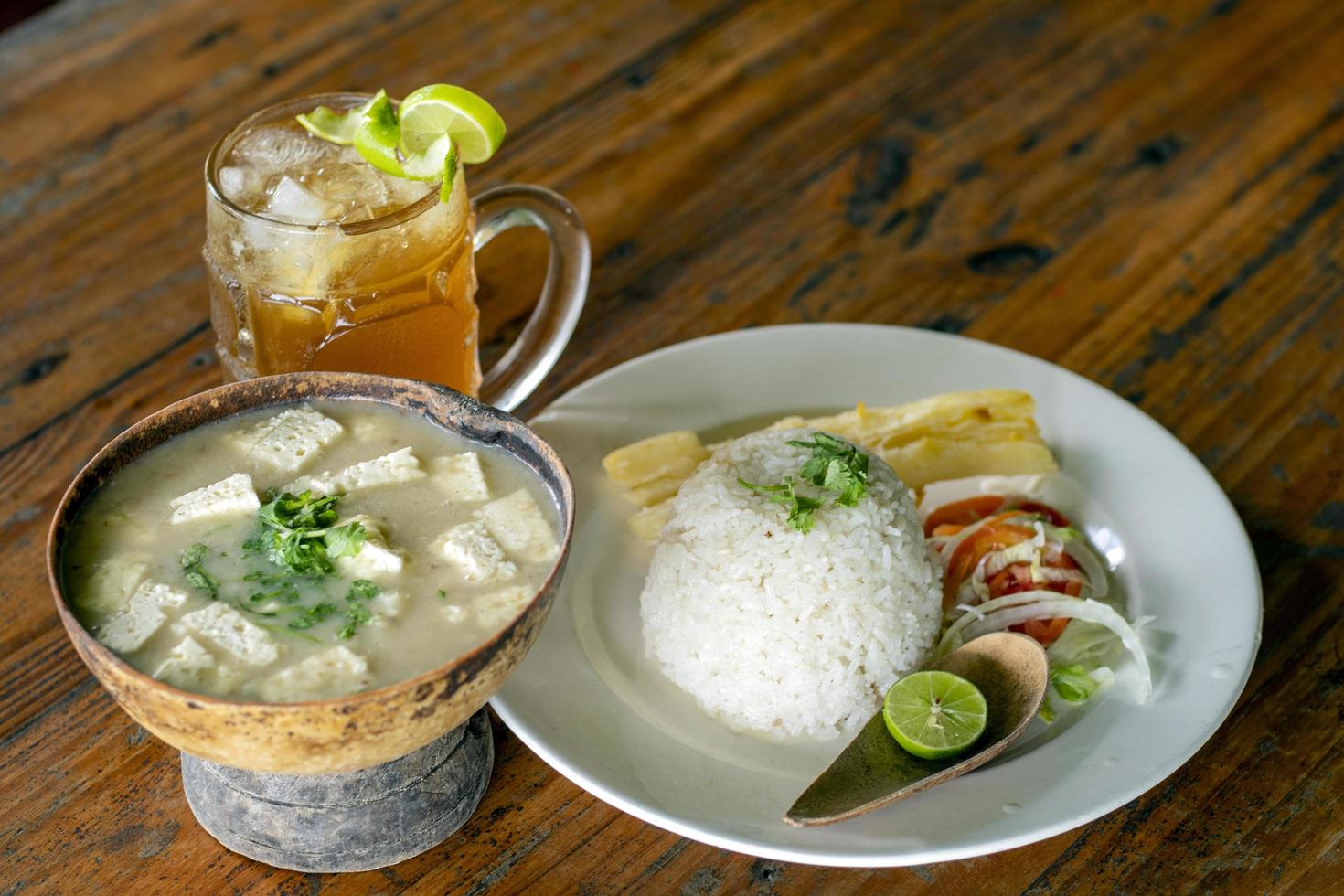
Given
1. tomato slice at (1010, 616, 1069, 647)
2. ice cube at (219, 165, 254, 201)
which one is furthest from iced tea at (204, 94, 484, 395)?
tomato slice at (1010, 616, 1069, 647)

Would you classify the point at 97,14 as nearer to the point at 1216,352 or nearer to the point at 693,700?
the point at 693,700

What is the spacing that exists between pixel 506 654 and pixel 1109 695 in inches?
28.6

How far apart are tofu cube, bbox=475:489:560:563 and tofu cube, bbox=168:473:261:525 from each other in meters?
0.23

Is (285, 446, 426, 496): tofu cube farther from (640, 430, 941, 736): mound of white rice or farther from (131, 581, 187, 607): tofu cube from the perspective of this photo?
(640, 430, 941, 736): mound of white rice

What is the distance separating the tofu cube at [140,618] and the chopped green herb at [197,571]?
0.02 m

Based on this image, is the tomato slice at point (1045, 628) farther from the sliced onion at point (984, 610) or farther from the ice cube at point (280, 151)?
the ice cube at point (280, 151)

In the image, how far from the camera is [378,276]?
61.2 inches

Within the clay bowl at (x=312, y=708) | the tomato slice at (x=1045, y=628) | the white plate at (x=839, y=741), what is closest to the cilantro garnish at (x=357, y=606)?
the clay bowl at (x=312, y=708)

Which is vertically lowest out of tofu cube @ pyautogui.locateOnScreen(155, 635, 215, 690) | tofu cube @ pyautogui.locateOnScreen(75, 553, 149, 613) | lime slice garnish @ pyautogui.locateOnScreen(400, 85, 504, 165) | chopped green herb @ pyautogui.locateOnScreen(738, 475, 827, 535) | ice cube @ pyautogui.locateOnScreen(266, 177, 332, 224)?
chopped green herb @ pyautogui.locateOnScreen(738, 475, 827, 535)

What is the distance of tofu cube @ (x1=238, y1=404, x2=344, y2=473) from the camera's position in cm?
140

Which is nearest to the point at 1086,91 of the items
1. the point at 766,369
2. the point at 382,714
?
the point at 766,369

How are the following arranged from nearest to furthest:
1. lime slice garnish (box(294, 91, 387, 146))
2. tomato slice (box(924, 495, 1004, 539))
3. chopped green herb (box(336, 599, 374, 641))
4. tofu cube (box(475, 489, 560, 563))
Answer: chopped green herb (box(336, 599, 374, 641)) < tofu cube (box(475, 489, 560, 563)) < lime slice garnish (box(294, 91, 387, 146)) < tomato slice (box(924, 495, 1004, 539))

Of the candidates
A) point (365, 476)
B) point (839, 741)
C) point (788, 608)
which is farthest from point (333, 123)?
point (839, 741)

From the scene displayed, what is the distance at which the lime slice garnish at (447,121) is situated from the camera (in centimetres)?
149
